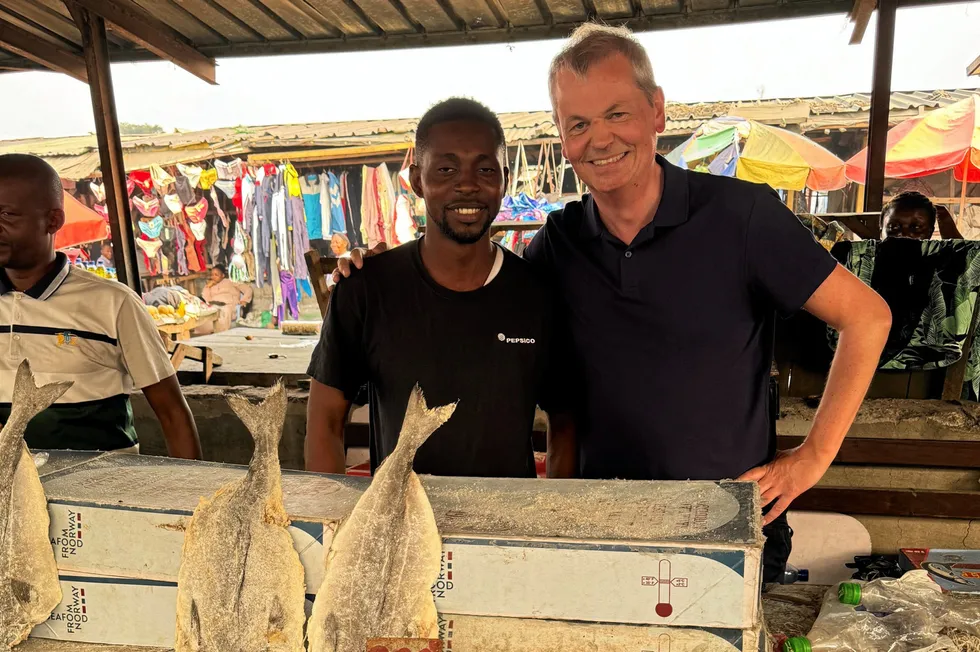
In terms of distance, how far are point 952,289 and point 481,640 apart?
338 centimetres

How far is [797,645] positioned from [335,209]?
379 inches

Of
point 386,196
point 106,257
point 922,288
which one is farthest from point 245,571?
point 106,257

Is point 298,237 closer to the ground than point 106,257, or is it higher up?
higher up

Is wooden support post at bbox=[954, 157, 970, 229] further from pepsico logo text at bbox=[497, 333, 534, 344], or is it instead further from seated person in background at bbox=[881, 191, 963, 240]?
pepsico logo text at bbox=[497, 333, 534, 344]

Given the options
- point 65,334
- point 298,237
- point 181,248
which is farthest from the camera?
point 181,248

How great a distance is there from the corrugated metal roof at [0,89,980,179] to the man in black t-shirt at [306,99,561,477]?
6208 millimetres

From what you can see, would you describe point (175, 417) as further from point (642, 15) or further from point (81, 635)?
point (642, 15)

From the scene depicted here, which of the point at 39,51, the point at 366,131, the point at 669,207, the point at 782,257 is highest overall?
the point at 366,131

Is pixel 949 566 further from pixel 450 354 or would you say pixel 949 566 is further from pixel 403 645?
pixel 403 645

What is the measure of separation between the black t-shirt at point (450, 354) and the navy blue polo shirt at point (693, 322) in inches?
6.4

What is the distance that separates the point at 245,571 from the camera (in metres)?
1.07

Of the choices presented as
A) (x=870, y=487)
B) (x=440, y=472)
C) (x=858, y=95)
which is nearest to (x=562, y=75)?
(x=440, y=472)

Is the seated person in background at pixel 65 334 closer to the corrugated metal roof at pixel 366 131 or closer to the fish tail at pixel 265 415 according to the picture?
the fish tail at pixel 265 415

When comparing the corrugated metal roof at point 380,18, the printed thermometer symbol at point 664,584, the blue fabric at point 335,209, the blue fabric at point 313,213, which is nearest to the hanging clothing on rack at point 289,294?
the blue fabric at point 313,213
